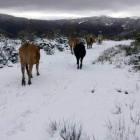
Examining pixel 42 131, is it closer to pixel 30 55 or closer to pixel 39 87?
pixel 39 87

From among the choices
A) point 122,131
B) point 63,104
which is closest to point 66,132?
point 122,131

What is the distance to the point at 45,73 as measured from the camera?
7.86 metres

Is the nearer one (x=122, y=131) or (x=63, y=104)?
(x=122, y=131)

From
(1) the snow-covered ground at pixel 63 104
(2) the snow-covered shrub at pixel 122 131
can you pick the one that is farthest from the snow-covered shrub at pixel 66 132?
(2) the snow-covered shrub at pixel 122 131

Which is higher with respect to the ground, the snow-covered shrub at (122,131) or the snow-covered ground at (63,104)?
the snow-covered shrub at (122,131)

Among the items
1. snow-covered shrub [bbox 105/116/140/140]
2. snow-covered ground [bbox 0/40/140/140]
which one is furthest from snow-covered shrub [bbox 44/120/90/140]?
snow-covered shrub [bbox 105/116/140/140]

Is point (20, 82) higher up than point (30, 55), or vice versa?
point (30, 55)

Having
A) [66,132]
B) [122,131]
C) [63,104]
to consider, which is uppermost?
[122,131]

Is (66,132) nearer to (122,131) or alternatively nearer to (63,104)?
(122,131)

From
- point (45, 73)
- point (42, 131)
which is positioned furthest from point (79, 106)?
point (45, 73)

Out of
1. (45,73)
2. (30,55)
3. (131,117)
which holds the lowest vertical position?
(45,73)

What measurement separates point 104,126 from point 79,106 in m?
1.11

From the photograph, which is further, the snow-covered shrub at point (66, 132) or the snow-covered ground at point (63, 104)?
the snow-covered ground at point (63, 104)

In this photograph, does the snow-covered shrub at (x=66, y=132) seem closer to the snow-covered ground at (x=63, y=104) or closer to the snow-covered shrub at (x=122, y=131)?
the snow-covered ground at (x=63, y=104)
